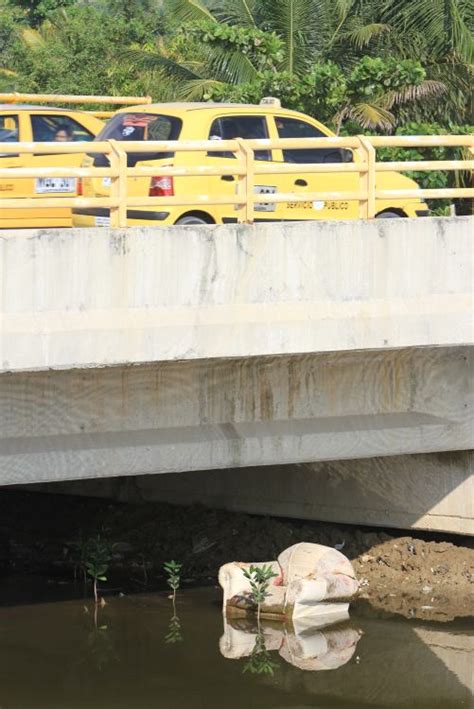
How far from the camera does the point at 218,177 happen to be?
11953 millimetres

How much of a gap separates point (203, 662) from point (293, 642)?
0.85 m

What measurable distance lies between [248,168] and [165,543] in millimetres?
5047

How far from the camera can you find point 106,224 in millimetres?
11523

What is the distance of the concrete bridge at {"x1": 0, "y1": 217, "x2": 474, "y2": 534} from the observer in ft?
31.2

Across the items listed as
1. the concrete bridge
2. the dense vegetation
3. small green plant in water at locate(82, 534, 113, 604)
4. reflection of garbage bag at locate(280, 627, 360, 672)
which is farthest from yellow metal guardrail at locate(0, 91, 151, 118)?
reflection of garbage bag at locate(280, 627, 360, 672)

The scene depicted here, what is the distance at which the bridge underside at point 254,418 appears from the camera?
397 inches

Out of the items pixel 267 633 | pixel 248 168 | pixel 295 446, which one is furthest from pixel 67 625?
pixel 248 168

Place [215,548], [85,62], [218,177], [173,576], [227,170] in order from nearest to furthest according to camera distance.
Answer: [227,170] < [218,177] < [173,576] < [215,548] < [85,62]

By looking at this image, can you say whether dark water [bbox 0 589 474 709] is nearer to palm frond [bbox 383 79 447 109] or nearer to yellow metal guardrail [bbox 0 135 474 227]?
yellow metal guardrail [bbox 0 135 474 227]

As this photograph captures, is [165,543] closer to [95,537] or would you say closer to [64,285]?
[95,537]

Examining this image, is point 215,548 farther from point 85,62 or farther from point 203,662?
point 85,62

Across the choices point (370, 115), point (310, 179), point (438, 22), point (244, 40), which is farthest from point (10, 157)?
point (438, 22)

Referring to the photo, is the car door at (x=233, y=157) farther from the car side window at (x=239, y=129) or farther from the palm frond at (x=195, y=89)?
the palm frond at (x=195, y=89)

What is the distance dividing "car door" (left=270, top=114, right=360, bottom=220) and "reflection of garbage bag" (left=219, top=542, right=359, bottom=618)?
3.03m
